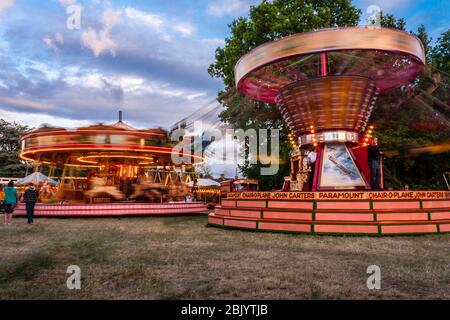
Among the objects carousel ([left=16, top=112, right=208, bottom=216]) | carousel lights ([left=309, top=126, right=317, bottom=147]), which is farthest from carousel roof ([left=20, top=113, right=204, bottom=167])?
carousel lights ([left=309, top=126, right=317, bottom=147])

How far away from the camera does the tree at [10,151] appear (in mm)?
44031

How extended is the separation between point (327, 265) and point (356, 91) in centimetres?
843

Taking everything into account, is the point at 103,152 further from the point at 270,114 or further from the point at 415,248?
the point at 415,248

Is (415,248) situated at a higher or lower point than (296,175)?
lower

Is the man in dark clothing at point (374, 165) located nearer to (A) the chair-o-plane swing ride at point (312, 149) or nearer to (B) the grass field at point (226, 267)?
(A) the chair-o-plane swing ride at point (312, 149)

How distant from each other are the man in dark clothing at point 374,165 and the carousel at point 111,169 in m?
9.33

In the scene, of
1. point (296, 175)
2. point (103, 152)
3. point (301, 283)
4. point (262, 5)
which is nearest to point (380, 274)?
point (301, 283)

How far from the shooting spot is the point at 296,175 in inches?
603

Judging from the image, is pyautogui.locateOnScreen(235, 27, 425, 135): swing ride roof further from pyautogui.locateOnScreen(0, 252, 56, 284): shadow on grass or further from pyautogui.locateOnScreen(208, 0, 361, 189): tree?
pyautogui.locateOnScreen(0, 252, 56, 284): shadow on grass

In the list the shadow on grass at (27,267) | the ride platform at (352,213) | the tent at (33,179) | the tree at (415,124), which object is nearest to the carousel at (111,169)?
the tent at (33,179)

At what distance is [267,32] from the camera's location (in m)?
23.4

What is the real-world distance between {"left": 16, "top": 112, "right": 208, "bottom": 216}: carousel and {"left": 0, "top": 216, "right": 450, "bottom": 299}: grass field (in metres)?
8.08

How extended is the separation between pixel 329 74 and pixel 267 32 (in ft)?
36.3

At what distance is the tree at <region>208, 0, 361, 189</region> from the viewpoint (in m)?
21.8
